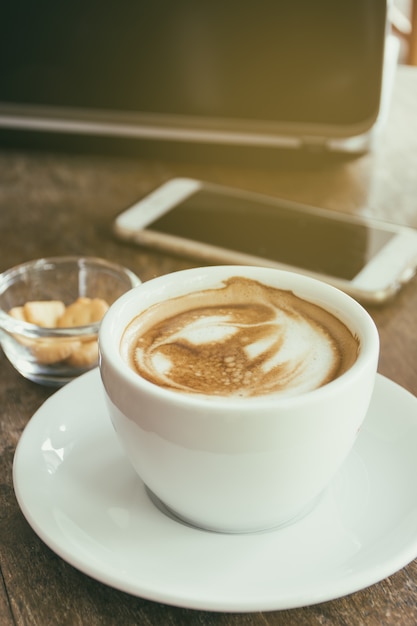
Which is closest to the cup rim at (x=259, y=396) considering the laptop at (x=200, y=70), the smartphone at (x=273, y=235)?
the smartphone at (x=273, y=235)

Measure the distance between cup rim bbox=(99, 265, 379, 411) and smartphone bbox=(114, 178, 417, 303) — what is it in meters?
0.23

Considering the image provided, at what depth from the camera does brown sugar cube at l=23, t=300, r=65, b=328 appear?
70 cm

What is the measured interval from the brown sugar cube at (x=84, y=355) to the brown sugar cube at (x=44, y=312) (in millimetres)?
49

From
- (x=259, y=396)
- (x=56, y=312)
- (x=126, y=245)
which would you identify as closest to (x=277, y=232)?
(x=126, y=245)

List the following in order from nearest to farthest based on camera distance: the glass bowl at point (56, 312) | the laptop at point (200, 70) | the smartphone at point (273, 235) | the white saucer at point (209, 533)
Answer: the white saucer at point (209, 533) → the glass bowl at point (56, 312) → the smartphone at point (273, 235) → the laptop at point (200, 70)

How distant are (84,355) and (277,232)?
0.29 metres

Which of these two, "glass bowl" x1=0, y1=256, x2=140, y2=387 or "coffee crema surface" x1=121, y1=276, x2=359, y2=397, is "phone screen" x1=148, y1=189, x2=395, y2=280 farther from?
"coffee crema surface" x1=121, y1=276, x2=359, y2=397

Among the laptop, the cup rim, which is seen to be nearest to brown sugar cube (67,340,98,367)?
the cup rim

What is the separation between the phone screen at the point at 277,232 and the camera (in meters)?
0.83

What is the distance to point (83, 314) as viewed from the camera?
0.72 meters

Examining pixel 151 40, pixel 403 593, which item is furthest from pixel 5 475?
pixel 151 40

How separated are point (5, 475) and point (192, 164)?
0.66 meters

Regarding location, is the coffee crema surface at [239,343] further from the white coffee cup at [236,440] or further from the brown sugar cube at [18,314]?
the brown sugar cube at [18,314]

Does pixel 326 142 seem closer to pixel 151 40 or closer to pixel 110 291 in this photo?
pixel 151 40
